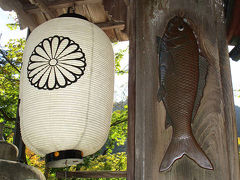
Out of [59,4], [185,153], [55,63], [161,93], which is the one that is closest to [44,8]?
[59,4]

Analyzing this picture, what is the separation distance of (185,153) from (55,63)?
4.03 ft

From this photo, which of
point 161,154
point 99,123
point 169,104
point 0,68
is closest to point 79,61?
point 99,123

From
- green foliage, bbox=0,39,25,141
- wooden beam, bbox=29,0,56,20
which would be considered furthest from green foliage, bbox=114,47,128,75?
wooden beam, bbox=29,0,56,20

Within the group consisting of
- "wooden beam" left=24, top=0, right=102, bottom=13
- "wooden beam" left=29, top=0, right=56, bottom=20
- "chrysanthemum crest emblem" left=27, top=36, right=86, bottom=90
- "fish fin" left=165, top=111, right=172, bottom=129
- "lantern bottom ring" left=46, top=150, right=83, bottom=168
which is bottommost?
"lantern bottom ring" left=46, top=150, right=83, bottom=168

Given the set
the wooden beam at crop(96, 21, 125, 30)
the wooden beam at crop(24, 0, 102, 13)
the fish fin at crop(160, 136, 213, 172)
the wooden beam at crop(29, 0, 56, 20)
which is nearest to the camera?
the fish fin at crop(160, 136, 213, 172)

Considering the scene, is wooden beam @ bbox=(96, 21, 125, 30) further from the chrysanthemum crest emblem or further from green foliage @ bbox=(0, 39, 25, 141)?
green foliage @ bbox=(0, 39, 25, 141)

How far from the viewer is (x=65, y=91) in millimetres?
1968

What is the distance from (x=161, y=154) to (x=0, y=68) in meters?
8.46

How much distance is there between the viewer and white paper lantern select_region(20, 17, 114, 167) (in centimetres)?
193

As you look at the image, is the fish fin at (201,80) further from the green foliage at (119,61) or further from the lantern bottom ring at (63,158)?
the green foliage at (119,61)

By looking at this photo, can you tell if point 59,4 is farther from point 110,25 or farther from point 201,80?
point 201,80

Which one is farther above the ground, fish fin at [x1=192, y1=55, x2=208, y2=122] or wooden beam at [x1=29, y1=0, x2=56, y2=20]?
wooden beam at [x1=29, y1=0, x2=56, y2=20]

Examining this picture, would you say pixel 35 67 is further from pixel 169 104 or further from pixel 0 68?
pixel 0 68

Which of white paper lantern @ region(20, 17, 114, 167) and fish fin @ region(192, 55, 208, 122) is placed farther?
white paper lantern @ region(20, 17, 114, 167)
